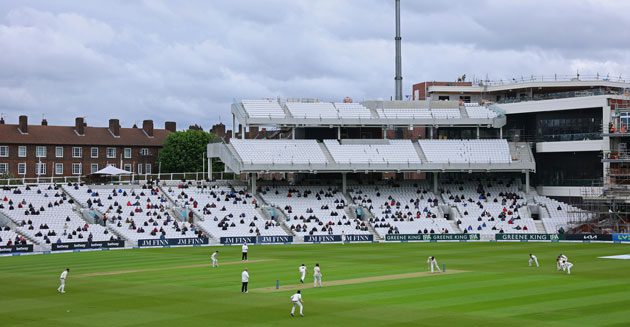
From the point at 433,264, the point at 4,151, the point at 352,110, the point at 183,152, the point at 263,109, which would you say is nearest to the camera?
the point at 433,264

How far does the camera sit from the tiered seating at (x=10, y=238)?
64.9 m

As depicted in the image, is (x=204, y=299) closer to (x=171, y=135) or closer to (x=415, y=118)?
(x=415, y=118)

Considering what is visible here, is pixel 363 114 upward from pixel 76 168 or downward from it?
upward

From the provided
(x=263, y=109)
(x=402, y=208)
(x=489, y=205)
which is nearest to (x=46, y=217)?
(x=263, y=109)

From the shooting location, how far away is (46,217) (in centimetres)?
Answer: 7206

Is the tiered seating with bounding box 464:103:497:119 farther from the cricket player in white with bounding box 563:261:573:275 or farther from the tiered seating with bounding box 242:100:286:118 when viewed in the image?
the cricket player in white with bounding box 563:261:573:275

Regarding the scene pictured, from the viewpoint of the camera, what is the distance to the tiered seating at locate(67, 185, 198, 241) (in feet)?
242

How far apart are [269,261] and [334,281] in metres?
12.7

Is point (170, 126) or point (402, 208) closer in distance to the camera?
point (402, 208)

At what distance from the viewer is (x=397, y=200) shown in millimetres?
88375

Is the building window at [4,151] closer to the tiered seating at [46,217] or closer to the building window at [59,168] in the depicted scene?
the building window at [59,168]

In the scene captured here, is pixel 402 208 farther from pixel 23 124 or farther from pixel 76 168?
pixel 23 124

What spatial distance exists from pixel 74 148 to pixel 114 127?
789 cm

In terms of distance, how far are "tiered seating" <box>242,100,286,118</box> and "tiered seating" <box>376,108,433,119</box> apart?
1072cm
